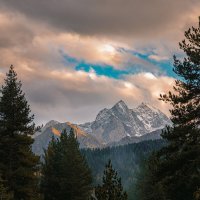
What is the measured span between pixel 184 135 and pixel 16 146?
43.6ft

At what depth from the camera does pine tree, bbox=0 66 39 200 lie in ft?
105

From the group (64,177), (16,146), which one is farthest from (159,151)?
(64,177)

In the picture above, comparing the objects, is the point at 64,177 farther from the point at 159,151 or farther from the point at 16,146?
the point at 159,151

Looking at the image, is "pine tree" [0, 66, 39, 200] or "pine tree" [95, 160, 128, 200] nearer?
"pine tree" [95, 160, 128, 200]

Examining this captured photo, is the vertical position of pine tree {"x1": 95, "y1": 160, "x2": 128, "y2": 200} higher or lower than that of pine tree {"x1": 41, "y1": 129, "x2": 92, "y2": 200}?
lower

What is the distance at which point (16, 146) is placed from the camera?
32344mm

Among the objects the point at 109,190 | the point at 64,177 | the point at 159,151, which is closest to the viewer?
the point at 109,190

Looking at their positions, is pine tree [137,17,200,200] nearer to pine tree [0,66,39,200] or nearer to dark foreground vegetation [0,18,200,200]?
dark foreground vegetation [0,18,200,200]

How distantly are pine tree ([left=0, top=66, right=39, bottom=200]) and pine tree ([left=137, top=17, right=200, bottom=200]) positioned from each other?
34.5 feet

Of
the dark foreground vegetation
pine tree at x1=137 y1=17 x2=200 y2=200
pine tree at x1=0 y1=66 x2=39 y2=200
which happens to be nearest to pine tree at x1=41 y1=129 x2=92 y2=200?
the dark foreground vegetation

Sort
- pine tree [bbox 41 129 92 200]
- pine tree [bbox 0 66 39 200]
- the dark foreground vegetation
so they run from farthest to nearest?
pine tree [bbox 41 129 92 200], pine tree [bbox 0 66 39 200], the dark foreground vegetation

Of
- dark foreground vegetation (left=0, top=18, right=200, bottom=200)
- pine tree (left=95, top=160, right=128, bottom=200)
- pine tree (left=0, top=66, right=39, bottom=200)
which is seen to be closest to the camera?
pine tree (left=95, top=160, right=128, bottom=200)

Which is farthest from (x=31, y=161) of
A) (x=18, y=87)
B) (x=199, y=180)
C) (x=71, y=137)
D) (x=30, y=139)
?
(x=71, y=137)

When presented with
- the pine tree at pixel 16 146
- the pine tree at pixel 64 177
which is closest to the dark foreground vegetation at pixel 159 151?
the pine tree at pixel 16 146
